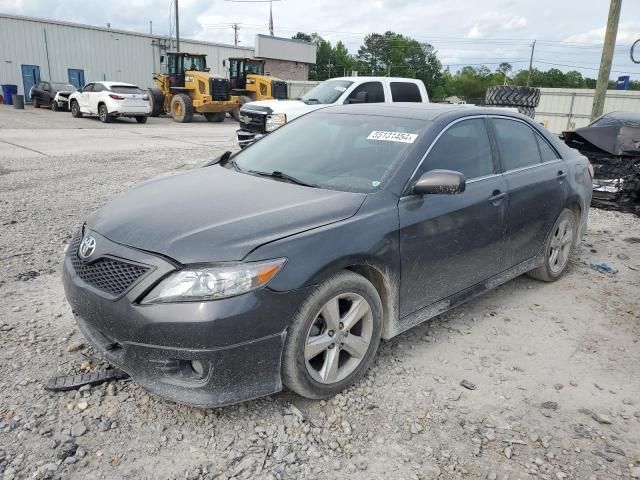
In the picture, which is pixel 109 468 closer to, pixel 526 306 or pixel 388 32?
pixel 526 306

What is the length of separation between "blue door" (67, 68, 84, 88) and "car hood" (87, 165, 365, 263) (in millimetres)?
35599

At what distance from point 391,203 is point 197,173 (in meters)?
1.51

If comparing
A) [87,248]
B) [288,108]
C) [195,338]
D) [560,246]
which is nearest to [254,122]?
[288,108]

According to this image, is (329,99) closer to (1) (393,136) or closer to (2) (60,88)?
(1) (393,136)

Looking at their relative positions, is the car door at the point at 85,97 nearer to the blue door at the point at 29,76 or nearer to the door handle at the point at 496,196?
the blue door at the point at 29,76

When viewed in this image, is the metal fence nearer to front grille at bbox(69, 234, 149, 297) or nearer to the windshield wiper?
the windshield wiper

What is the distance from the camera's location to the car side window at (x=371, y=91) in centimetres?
1234

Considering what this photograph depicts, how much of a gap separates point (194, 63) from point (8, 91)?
551 inches

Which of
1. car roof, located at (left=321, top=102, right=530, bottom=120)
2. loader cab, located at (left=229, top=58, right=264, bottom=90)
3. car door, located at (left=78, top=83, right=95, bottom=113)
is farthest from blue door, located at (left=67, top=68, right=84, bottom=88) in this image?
car roof, located at (left=321, top=102, right=530, bottom=120)

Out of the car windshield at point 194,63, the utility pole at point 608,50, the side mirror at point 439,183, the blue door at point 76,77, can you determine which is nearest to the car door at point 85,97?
the car windshield at point 194,63

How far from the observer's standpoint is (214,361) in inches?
99.4

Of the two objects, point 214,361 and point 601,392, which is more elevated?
point 214,361

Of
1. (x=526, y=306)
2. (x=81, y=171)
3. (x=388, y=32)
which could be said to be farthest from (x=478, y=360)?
(x=388, y=32)

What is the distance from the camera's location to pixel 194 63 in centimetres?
2388
